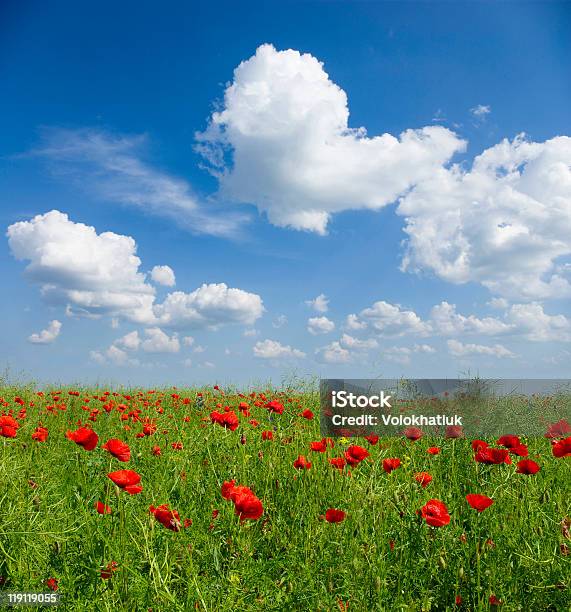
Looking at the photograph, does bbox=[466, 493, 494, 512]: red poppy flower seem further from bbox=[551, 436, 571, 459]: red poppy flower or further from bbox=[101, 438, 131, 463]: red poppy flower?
bbox=[101, 438, 131, 463]: red poppy flower

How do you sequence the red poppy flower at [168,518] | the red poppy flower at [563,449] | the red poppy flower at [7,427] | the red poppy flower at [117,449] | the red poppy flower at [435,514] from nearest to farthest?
1. the red poppy flower at [435,514]
2. the red poppy flower at [168,518]
3. the red poppy flower at [117,449]
4. the red poppy flower at [563,449]
5. the red poppy flower at [7,427]

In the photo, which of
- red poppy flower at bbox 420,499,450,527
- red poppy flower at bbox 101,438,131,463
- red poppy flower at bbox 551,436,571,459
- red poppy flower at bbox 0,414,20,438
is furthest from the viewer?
red poppy flower at bbox 0,414,20,438

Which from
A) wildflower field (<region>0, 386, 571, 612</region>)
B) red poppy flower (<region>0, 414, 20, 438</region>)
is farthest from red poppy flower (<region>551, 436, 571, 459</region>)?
red poppy flower (<region>0, 414, 20, 438</region>)

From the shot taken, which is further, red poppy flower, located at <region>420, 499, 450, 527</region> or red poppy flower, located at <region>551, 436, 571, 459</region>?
red poppy flower, located at <region>551, 436, 571, 459</region>

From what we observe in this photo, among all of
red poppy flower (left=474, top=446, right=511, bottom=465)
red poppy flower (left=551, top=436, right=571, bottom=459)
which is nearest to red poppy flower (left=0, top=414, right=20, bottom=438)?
red poppy flower (left=474, top=446, right=511, bottom=465)

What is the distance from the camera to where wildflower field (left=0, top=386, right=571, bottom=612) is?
229cm

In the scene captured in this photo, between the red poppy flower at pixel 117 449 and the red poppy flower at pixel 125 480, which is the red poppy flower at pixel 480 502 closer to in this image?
the red poppy flower at pixel 125 480

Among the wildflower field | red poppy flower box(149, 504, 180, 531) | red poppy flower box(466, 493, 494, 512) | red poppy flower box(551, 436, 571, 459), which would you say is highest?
red poppy flower box(551, 436, 571, 459)

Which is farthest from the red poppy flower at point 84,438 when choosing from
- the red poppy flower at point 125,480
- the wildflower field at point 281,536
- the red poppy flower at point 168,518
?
the red poppy flower at point 168,518

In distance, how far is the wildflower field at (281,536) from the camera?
7.50 feet

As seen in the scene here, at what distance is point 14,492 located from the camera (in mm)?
3143

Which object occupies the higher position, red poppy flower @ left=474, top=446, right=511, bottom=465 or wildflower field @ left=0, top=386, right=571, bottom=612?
red poppy flower @ left=474, top=446, right=511, bottom=465

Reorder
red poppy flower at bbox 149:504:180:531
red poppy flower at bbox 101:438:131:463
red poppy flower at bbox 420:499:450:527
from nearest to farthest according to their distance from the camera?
red poppy flower at bbox 420:499:450:527, red poppy flower at bbox 149:504:180:531, red poppy flower at bbox 101:438:131:463

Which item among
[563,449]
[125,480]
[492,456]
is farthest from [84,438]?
[563,449]
